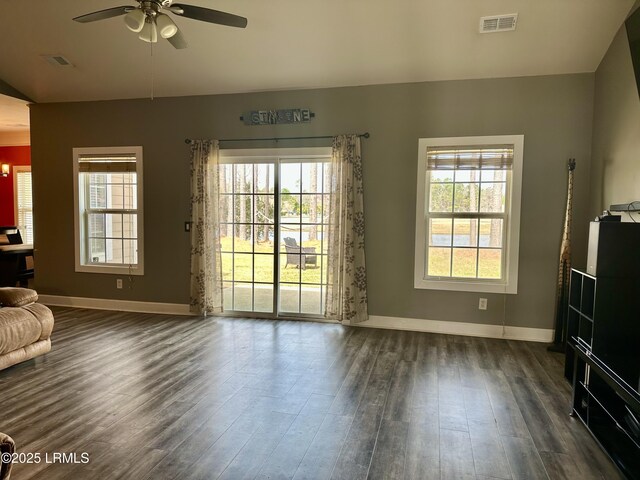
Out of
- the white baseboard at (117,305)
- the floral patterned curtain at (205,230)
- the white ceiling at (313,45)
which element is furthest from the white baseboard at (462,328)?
the white ceiling at (313,45)

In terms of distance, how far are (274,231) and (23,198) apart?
20.5ft

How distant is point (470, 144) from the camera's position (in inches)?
171

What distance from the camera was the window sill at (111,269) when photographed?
5395 mm

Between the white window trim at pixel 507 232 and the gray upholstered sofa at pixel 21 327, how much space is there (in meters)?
3.74

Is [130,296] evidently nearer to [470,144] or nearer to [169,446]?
[169,446]

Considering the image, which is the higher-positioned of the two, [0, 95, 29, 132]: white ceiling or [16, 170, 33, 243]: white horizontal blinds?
[0, 95, 29, 132]: white ceiling

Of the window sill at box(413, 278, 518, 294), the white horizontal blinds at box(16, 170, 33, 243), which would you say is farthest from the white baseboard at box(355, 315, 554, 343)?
the white horizontal blinds at box(16, 170, 33, 243)

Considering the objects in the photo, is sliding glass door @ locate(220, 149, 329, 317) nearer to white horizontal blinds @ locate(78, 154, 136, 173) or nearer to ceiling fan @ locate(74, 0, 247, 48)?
white horizontal blinds @ locate(78, 154, 136, 173)

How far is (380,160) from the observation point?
4.60m

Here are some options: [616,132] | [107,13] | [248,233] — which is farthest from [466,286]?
[107,13]

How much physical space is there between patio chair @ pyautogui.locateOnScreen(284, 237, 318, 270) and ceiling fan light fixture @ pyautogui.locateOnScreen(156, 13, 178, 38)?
275 centimetres

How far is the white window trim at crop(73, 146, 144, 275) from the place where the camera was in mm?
5344

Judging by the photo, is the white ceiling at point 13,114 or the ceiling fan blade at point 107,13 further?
the white ceiling at point 13,114

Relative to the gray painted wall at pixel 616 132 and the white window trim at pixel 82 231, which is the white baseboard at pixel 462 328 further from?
the white window trim at pixel 82 231
